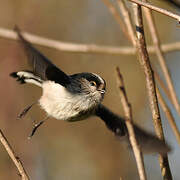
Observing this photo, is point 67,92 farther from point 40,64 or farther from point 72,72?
point 72,72

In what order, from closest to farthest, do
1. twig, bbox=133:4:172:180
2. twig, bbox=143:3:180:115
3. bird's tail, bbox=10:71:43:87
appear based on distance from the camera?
1. twig, bbox=133:4:172:180
2. twig, bbox=143:3:180:115
3. bird's tail, bbox=10:71:43:87

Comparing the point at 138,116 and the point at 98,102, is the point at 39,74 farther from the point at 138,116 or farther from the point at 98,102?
the point at 138,116

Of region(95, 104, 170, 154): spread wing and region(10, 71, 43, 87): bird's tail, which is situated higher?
region(10, 71, 43, 87): bird's tail

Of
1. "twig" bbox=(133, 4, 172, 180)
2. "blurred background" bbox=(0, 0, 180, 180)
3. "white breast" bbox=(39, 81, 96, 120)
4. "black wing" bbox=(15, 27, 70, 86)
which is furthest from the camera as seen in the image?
"blurred background" bbox=(0, 0, 180, 180)

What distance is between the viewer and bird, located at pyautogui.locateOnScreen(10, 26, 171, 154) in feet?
11.8

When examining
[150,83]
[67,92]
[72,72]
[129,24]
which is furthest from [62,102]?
[72,72]

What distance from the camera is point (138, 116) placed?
6.29 meters

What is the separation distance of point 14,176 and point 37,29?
2505 mm

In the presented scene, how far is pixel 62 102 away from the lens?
365cm

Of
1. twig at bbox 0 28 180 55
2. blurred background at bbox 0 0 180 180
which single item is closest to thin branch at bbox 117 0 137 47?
twig at bbox 0 28 180 55

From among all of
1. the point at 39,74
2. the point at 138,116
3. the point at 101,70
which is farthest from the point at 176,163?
the point at 39,74

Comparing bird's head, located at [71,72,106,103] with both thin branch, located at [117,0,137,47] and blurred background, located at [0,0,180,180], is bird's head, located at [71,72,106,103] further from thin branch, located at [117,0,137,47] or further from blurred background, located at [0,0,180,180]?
blurred background, located at [0,0,180,180]

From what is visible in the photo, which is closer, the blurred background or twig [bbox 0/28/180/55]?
twig [bbox 0/28/180/55]

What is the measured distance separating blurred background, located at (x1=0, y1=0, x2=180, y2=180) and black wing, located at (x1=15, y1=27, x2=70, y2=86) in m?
2.08
